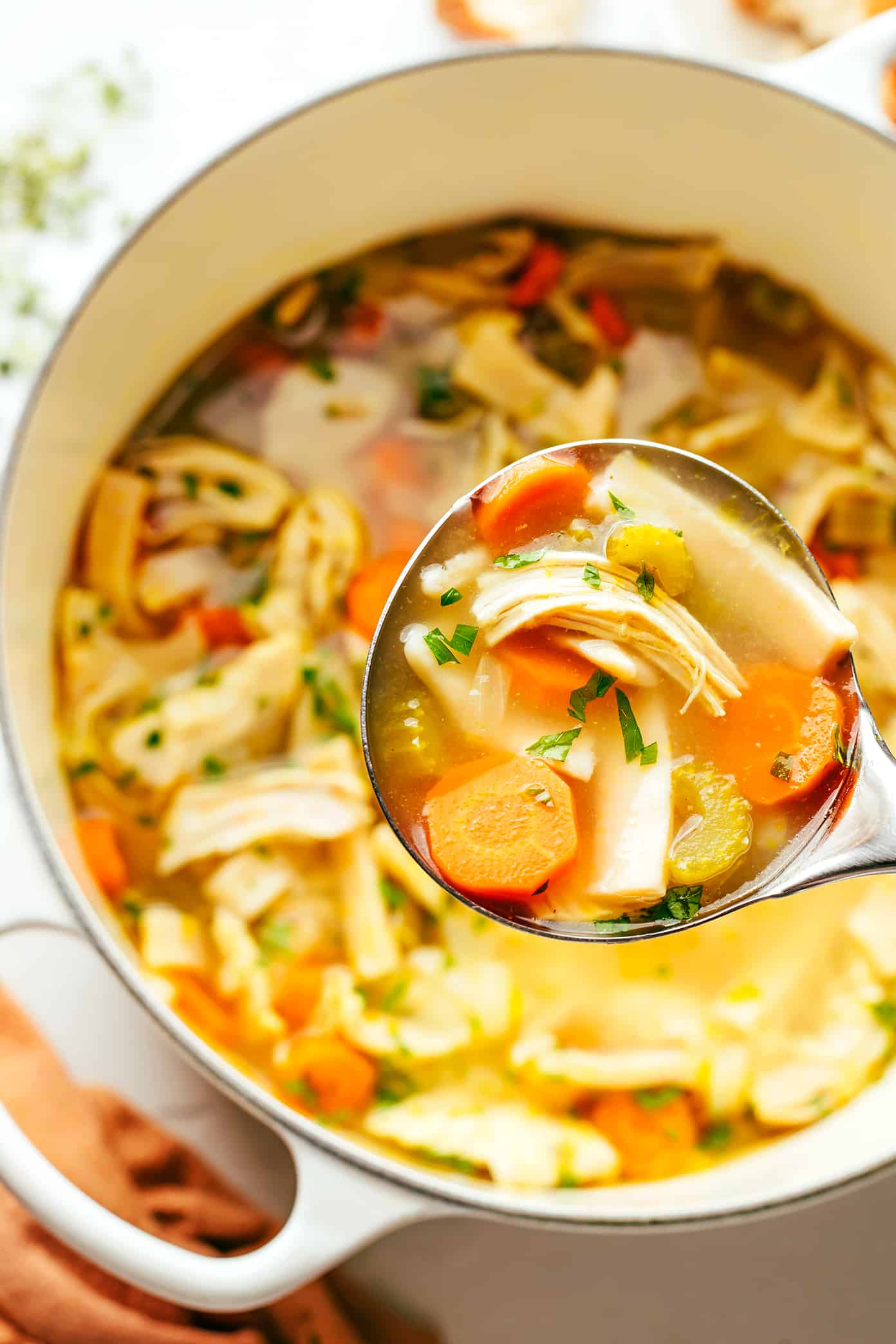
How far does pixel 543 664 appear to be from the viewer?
57.7 inches

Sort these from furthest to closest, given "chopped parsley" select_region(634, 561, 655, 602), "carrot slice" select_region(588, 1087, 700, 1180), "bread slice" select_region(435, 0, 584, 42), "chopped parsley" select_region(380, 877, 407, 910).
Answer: "bread slice" select_region(435, 0, 584, 42)
"chopped parsley" select_region(380, 877, 407, 910)
"carrot slice" select_region(588, 1087, 700, 1180)
"chopped parsley" select_region(634, 561, 655, 602)

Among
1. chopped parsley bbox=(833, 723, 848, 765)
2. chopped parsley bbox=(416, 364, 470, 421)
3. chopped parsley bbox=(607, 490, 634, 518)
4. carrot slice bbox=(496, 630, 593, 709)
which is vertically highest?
chopped parsley bbox=(416, 364, 470, 421)

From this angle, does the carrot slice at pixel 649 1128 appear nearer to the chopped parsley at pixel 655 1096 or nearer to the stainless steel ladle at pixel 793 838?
the chopped parsley at pixel 655 1096

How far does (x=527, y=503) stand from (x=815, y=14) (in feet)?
4.33

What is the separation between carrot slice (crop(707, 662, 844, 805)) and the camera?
1478 millimetres

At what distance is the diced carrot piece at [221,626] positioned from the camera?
2133 mm

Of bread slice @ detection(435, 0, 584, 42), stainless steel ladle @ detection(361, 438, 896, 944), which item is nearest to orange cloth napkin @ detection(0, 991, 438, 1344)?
stainless steel ladle @ detection(361, 438, 896, 944)

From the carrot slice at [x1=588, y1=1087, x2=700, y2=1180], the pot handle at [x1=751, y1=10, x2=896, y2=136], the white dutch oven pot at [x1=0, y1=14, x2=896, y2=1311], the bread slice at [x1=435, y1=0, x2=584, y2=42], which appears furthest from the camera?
the bread slice at [x1=435, y1=0, x2=584, y2=42]

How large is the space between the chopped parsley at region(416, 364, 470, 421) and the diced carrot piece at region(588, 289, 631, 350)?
0.98ft

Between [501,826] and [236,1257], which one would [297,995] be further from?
[501,826]

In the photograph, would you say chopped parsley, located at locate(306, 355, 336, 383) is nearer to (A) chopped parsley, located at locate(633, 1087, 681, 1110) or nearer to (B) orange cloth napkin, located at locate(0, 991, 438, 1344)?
(B) orange cloth napkin, located at locate(0, 991, 438, 1344)

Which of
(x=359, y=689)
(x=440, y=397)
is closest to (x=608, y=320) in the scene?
(x=440, y=397)

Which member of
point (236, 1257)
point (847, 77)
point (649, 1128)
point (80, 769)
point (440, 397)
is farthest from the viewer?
point (440, 397)

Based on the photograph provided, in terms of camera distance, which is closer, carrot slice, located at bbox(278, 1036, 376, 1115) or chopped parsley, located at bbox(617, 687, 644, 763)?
chopped parsley, located at bbox(617, 687, 644, 763)
